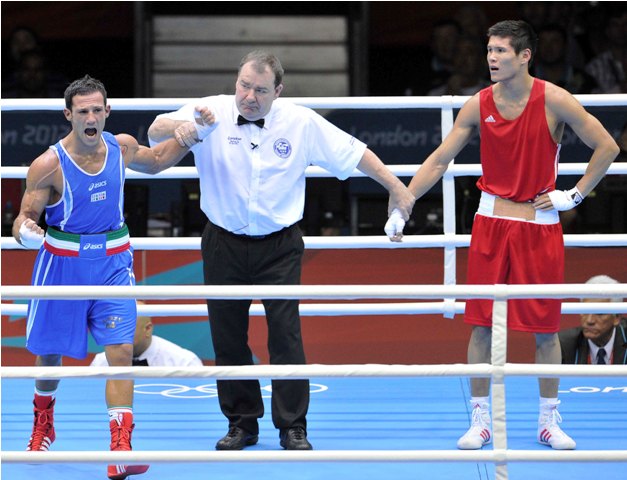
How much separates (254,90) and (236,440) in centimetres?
128

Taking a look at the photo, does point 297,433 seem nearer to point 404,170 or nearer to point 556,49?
point 404,170

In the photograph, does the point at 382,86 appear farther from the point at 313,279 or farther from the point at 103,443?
the point at 103,443

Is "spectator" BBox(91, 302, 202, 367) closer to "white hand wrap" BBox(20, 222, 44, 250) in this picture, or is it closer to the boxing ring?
the boxing ring

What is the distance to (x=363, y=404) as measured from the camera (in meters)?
4.69

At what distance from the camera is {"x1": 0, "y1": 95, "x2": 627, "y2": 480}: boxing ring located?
2.90 m

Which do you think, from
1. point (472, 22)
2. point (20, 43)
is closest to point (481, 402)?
point (472, 22)

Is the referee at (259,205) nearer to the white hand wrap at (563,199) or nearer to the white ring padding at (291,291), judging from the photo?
the white hand wrap at (563,199)

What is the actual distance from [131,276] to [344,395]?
1.29 m

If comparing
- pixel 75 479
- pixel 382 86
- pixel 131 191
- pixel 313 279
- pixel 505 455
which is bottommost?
pixel 75 479

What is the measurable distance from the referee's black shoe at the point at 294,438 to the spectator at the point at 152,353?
1.37 metres

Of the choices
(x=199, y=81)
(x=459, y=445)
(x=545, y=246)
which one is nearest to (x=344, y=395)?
(x=459, y=445)

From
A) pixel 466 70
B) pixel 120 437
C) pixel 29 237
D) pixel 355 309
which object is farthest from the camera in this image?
pixel 466 70

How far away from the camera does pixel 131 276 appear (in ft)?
13.1

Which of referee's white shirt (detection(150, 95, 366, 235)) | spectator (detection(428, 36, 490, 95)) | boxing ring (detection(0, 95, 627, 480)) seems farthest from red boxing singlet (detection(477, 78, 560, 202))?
spectator (detection(428, 36, 490, 95))
